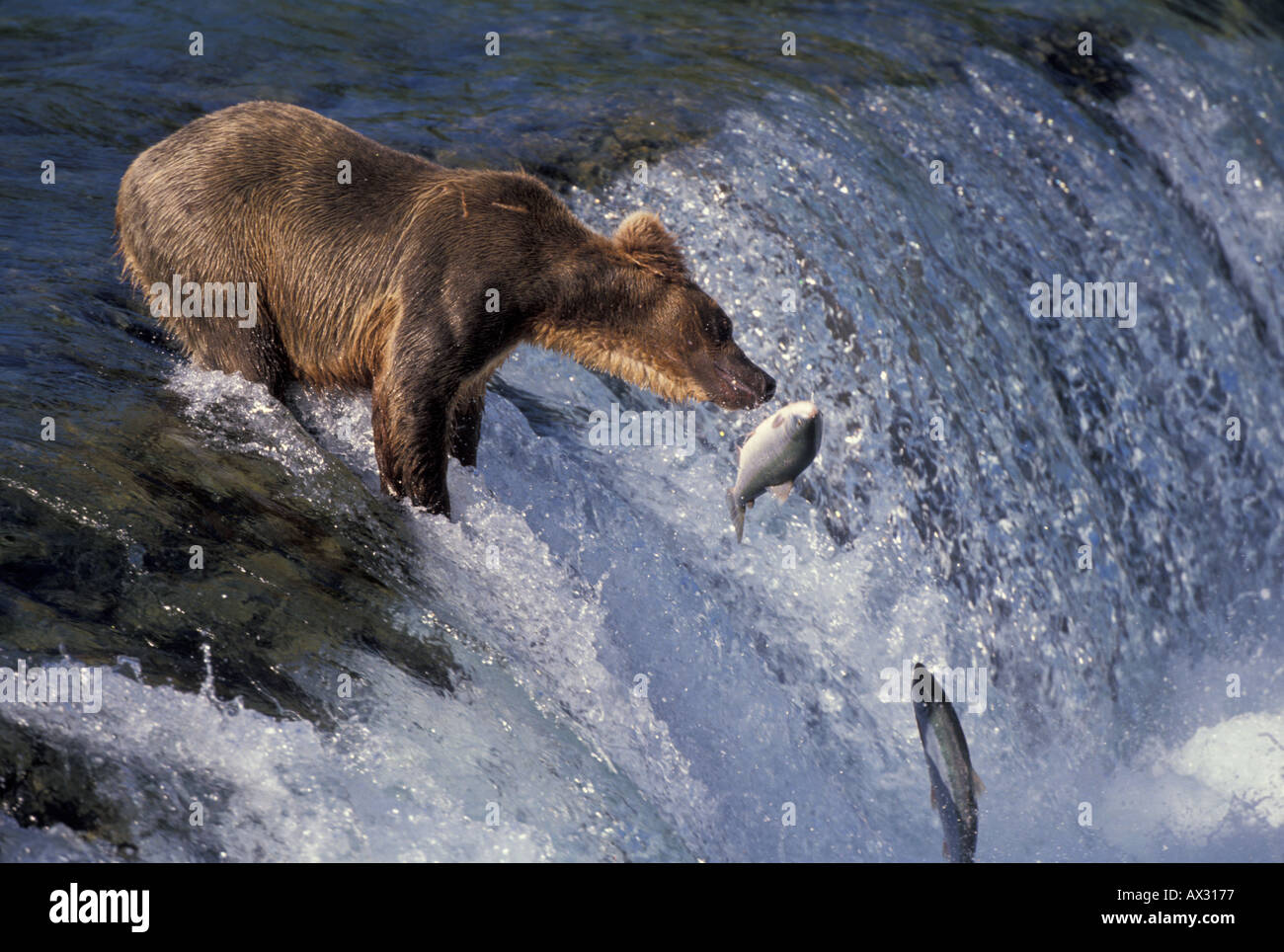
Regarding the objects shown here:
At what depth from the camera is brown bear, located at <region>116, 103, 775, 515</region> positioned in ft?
15.0

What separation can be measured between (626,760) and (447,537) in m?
1.01

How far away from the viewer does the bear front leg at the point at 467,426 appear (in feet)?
16.4

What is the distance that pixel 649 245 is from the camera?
15.6 ft

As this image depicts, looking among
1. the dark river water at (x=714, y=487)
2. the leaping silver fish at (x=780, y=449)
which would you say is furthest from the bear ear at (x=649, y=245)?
the dark river water at (x=714, y=487)

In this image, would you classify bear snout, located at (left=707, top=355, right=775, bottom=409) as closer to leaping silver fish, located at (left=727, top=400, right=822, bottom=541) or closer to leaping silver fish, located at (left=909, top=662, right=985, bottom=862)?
leaping silver fish, located at (left=727, top=400, right=822, bottom=541)

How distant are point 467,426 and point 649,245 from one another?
38.1 inches

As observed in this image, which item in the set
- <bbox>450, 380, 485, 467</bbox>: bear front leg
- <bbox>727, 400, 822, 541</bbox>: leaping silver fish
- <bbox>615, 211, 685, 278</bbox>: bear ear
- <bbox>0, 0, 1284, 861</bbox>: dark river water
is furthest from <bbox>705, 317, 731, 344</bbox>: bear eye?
<bbox>0, 0, 1284, 861</bbox>: dark river water

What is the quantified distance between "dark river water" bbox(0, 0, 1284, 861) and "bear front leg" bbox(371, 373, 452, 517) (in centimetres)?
14

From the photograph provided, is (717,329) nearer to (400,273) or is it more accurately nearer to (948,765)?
(400,273)

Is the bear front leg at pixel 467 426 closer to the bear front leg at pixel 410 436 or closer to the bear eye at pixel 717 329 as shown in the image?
the bear front leg at pixel 410 436

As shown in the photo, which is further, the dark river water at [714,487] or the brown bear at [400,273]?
the brown bear at [400,273]

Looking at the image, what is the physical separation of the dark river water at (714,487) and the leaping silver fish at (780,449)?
0.92 meters

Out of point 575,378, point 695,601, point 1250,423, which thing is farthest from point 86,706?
point 1250,423

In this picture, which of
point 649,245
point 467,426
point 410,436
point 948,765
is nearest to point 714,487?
point 467,426
